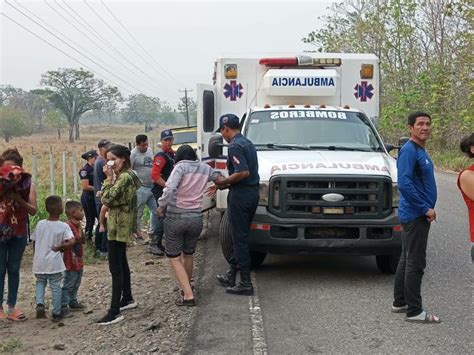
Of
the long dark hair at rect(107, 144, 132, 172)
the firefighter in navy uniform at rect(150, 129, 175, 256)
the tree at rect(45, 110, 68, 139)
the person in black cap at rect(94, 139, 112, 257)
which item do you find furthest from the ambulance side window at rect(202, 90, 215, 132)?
the tree at rect(45, 110, 68, 139)

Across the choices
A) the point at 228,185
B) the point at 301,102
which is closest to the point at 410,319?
the point at 228,185

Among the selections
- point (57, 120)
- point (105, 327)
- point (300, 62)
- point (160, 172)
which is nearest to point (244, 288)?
point (105, 327)

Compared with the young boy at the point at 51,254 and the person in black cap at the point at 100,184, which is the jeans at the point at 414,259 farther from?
the person in black cap at the point at 100,184

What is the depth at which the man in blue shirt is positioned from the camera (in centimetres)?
574

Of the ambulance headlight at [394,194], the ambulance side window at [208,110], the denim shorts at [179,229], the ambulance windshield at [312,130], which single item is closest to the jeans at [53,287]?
the denim shorts at [179,229]

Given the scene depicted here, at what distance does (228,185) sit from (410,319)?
7.43 ft

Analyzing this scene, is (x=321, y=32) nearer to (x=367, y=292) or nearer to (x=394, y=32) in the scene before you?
(x=394, y=32)

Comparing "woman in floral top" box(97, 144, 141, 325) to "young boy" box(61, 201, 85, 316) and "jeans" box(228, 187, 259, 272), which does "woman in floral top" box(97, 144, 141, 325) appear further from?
"jeans" box(228, 187, 259, 272)

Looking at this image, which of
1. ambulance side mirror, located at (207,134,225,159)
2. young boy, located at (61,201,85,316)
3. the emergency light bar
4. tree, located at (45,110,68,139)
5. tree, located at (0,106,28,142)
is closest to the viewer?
young boy, located at (61,201,85,316)

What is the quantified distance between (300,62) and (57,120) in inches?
2190

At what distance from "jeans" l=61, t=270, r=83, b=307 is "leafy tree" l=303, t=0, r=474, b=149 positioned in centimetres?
1953

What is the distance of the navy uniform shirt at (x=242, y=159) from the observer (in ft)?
22.0

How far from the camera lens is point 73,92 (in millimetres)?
59781

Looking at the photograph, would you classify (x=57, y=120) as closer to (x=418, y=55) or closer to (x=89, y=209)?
(x=418, y=55)
